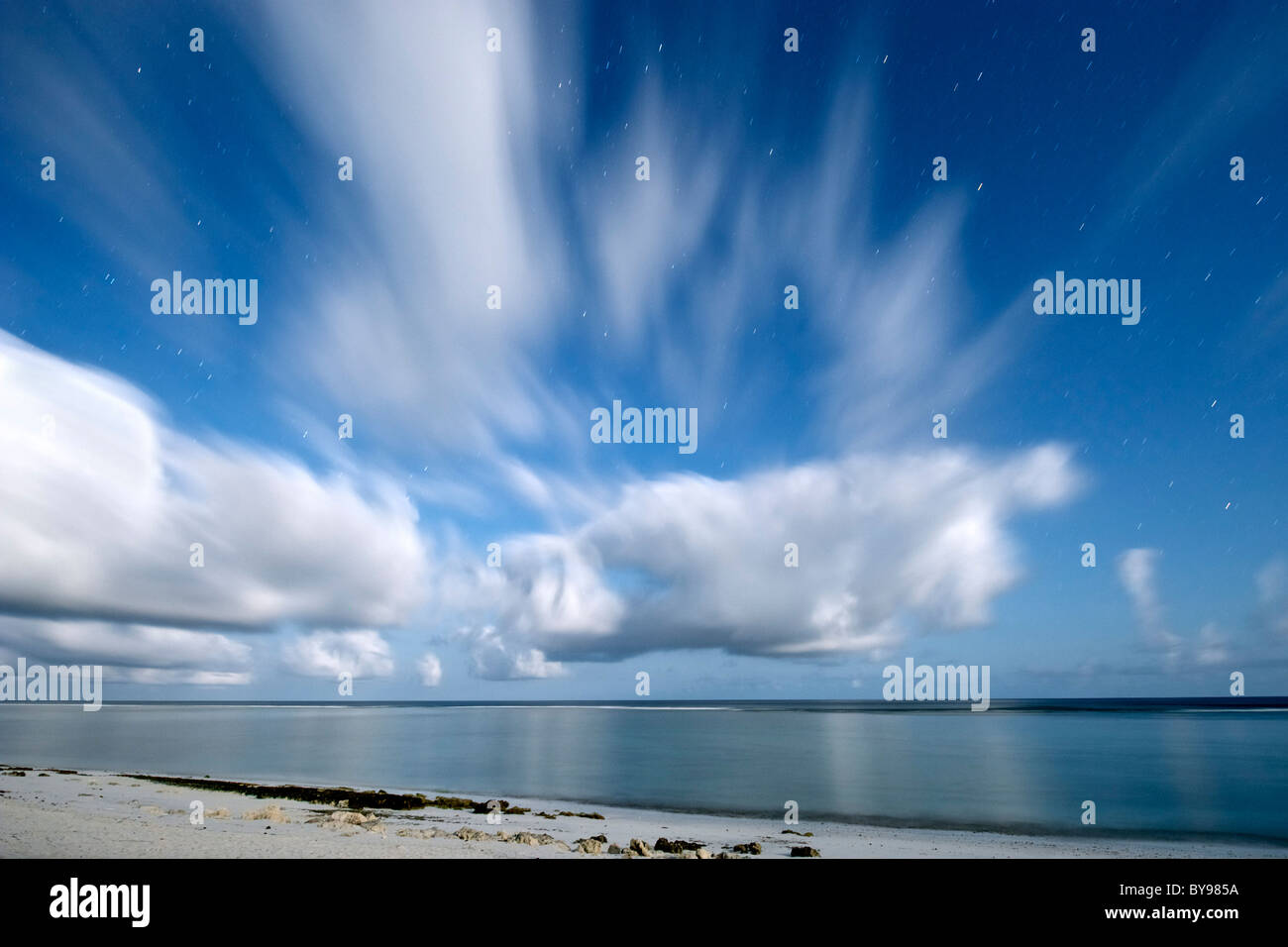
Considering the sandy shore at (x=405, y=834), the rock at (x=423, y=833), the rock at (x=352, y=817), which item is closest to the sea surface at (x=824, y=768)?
the sandy shore at (x=405, y=834)

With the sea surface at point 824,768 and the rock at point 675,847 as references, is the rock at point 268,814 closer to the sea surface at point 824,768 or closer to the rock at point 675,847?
the sea surface at point 824,768

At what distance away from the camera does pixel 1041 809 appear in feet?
→ 114

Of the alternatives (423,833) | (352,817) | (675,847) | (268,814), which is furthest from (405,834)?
(675,847)

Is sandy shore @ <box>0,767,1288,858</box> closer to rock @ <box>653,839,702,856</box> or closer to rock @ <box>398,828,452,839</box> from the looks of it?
rock @ <box>398,828,452,839</box>

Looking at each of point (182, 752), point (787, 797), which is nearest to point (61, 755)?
point (182, 752)

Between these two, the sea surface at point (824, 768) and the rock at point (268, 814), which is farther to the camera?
the sea surface at point (824, 768)

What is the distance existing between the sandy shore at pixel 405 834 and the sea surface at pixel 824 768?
3.82 m

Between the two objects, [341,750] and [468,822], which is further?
[341,750]

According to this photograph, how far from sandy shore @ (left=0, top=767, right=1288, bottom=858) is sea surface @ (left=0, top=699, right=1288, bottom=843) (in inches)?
151

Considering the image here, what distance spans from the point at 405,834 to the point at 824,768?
38.0 meters

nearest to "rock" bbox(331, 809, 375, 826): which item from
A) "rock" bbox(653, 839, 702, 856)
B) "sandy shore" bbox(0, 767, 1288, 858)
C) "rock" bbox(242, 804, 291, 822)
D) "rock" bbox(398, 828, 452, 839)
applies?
"sandy shore" bbox(0, 767, 1288, 858)

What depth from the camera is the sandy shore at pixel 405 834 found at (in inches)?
743
